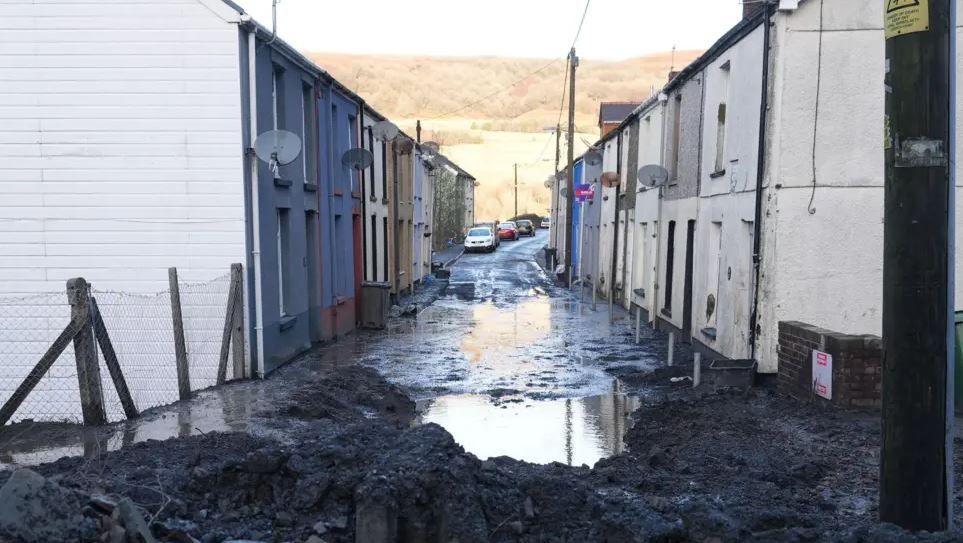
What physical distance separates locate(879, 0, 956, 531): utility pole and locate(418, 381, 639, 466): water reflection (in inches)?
164

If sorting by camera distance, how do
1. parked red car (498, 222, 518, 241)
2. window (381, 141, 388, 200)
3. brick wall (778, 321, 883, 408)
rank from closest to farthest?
1. brick wall (778, 321, 883, 408)
2. window (381, 141, 388, 200)
3. parked red car (498, 222, 518, 241)

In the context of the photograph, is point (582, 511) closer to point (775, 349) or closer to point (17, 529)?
point (17, 529)

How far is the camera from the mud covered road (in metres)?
5.03

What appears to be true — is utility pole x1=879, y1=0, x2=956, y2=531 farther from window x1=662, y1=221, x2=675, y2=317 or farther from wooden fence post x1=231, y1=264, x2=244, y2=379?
window x1=662, y1=221, x2=675, y2=317

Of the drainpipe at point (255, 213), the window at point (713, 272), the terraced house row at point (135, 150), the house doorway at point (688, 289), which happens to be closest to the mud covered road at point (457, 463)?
the drainpipe at point (255, 213)

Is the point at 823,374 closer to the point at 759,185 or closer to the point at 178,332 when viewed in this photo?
the point at 759,185

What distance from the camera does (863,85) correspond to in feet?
37.0

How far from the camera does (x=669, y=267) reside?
64.3 feet

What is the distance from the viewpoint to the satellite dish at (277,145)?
1247cm

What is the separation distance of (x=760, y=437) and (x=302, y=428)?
15.2 ft

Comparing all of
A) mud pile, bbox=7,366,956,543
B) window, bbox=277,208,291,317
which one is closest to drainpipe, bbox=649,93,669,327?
window, bbox=277,208,291,317

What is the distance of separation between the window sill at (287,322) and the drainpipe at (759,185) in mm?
7163

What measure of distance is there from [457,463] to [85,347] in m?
4.90

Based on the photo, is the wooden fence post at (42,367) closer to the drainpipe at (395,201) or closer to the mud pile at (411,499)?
the mud pile at (411,499)
